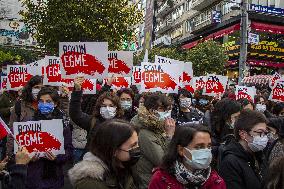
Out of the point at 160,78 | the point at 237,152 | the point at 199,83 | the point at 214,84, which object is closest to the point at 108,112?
the point at 237,152

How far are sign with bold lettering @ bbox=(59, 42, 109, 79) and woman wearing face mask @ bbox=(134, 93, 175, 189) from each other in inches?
74.7

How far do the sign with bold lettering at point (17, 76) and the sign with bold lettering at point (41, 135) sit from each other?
4581 millimetres

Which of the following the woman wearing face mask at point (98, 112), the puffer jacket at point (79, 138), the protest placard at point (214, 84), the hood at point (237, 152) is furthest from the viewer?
the protest placard at point (214, 84)

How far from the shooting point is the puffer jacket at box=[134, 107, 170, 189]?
4.09 m

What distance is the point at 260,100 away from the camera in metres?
9.40

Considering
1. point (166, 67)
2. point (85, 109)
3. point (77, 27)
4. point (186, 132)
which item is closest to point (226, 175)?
point (186, 132)

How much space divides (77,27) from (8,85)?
1375 centimetres

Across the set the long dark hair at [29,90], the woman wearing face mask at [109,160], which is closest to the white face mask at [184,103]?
the long dark hair at [29,90]

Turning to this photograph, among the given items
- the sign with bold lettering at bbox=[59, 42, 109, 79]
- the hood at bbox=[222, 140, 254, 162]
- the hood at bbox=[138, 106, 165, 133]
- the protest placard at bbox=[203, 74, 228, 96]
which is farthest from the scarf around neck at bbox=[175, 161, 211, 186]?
the protest placard at bbox=[203, 74, 228, 96]

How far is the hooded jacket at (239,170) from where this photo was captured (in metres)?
3.75

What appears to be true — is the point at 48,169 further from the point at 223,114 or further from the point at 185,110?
the point at 185,110

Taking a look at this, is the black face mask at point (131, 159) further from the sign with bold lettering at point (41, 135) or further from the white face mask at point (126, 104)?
the white face mask at point (126, 104)

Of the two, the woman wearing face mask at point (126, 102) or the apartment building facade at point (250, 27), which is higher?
the apartment building facade at point (250, 27)

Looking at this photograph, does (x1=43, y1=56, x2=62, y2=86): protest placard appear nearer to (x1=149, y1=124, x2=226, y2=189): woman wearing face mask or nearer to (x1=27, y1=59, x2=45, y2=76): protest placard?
(x1=27, y1=59, x2=45, y2=76): protest placard
